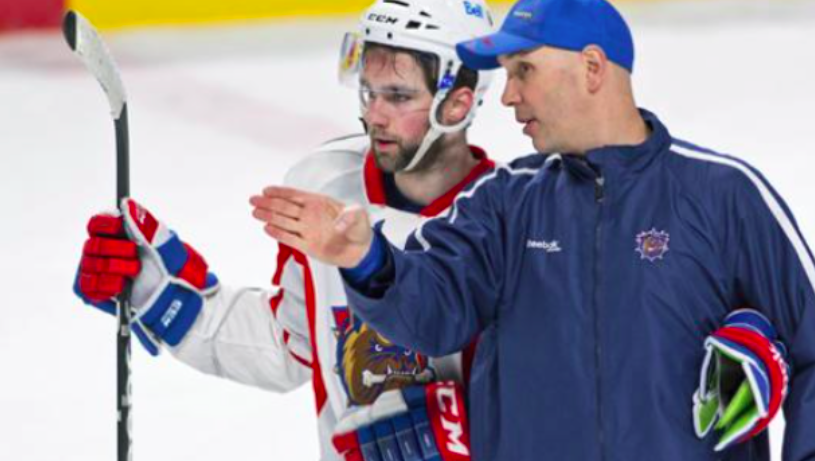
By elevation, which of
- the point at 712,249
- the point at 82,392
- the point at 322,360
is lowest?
the point at 82,392

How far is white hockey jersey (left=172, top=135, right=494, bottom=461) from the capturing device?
307 centimetres

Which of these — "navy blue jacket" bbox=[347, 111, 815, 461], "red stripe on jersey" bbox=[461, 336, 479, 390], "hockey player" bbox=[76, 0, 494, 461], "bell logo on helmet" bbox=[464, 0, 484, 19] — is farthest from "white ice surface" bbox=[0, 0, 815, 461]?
"navy blue jacket" bbox=[347, 111, 815, 461]

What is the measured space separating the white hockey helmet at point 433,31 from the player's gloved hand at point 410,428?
367 millimetres

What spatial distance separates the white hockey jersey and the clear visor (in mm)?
138

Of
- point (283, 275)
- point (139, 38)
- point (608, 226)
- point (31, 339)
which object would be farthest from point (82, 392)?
point (139, 38)

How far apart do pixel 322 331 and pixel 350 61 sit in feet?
1.68

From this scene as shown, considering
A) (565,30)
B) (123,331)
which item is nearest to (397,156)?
(565,30)

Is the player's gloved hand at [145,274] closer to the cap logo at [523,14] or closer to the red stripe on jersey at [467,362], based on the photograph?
the red stripe on jersey at [467,362]

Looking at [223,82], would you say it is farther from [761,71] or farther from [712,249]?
[712,249]

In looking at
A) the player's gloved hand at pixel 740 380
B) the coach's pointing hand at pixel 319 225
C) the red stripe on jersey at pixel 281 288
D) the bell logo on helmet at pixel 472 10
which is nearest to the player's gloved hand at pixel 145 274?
the red stripe on jersey at pixel 281 288

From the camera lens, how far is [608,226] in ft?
8.75

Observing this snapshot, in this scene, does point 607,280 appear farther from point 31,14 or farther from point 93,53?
point 31,14

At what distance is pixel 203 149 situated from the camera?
20.0 feet

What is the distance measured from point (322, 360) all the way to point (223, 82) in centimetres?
378
